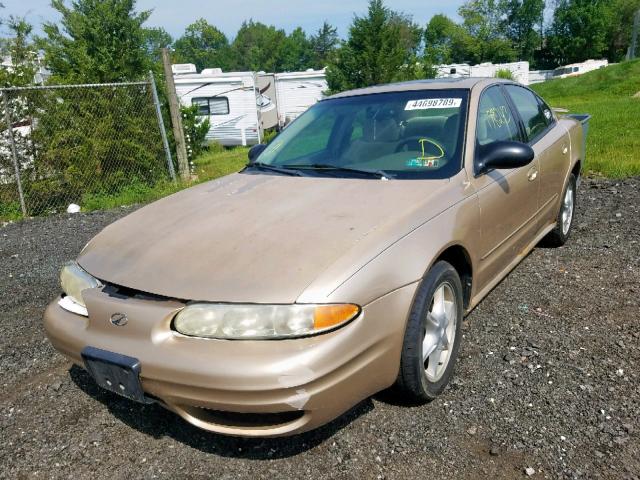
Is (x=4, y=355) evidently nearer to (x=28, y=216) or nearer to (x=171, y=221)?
(x=171, y=221)

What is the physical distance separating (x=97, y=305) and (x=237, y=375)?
737 mm

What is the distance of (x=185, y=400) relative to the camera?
207 centimetres

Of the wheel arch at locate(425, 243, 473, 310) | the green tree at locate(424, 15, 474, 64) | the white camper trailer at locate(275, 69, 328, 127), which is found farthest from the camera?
the green tree at locate(424, 15, 474, 64)

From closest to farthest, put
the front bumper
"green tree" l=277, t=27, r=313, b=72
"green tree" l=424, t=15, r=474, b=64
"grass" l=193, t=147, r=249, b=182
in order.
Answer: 1. the front bumper
2. "grass" l=193, t=147, r=249, b=182
3. "green tree" l=424, t=15, r=474, b=64
4. "green tree" l=277, t=27, r=313, b=72

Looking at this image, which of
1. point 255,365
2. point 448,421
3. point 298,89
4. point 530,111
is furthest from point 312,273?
point 298,89

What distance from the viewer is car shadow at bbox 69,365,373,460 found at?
7.90 feet

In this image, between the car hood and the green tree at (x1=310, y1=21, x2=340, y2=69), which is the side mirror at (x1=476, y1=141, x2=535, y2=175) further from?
the green tree at (x1=310, y1=21, x2=340, y2=69)

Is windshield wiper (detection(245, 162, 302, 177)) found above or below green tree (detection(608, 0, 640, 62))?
below

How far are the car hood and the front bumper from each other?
157 millimetres

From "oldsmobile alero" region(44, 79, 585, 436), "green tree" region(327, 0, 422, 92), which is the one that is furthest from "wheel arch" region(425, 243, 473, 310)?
"green tree" region(327, 0, 422, 92)

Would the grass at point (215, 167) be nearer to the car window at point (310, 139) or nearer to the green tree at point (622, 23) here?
the car window at point (310, 139)

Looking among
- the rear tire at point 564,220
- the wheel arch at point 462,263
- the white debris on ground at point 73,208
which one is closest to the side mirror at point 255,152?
the wheel arch at point 462,263

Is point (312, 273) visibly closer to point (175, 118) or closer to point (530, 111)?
point (530, 111)

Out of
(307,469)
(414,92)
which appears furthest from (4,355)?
(414,92)
